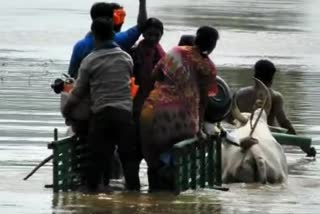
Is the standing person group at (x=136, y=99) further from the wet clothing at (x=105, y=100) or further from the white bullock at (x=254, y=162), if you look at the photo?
the white bullock at (x=254, y=162)

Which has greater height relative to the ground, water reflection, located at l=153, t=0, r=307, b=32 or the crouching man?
the crouching man

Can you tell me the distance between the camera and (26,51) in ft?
99.9

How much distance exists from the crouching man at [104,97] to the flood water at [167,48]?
0.41 meters

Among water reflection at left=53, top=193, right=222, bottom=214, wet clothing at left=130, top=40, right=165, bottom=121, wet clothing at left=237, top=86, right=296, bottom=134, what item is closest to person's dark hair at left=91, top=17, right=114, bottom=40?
wet clothing at left=130, top=40, right=165, bottom=121

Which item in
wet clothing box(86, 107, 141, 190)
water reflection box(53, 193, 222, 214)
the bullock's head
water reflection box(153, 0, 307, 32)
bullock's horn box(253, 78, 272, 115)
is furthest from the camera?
water reflection box(153, 0, 307, 32)

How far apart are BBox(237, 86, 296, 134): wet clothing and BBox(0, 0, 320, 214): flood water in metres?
0.50

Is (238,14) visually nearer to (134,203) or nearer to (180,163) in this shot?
(180,163)

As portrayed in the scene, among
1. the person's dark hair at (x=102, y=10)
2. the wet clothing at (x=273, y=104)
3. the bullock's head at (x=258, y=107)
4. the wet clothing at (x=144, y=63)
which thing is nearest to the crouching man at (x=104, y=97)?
the person's dark hair at (x=102, y=10)

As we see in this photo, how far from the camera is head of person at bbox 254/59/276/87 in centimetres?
1405

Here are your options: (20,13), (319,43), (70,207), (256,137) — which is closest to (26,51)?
(319,43)

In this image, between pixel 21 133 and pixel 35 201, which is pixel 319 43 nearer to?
pixel 21 133

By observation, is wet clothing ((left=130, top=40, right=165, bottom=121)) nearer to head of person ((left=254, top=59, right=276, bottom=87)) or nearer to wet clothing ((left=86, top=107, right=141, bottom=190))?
wet clothing ((left=86, top=107, right=141, bottom=190))

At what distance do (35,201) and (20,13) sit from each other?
3283 cm

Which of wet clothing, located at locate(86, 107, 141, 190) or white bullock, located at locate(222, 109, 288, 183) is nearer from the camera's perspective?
wet clothing, located at locate(86, 107, 141, 190)
